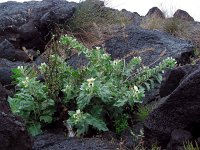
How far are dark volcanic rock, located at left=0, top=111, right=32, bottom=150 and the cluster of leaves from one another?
4.18ft

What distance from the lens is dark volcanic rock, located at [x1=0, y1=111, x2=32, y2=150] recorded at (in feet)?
14.3

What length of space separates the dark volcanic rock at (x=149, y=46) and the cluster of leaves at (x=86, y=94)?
1833 mm

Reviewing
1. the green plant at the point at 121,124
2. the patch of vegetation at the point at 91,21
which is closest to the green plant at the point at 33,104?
the green plant at the point at 121,124

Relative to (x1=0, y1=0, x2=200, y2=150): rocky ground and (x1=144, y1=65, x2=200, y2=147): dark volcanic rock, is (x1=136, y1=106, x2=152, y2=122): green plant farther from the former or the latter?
(x1=144, y1=65, x2=200, y2=147): dark volcanic rock

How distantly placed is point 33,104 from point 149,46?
3.54m

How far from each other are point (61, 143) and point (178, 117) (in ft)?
4.12

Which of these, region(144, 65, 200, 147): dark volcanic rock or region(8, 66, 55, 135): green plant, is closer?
Answer: region(144, 65, 200, 147): dark volcanic rock

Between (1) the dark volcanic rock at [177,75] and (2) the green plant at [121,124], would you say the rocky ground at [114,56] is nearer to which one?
(1) the dark volcanic rock at [177,75]

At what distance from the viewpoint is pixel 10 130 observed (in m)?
4.41

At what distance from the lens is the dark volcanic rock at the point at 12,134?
4.37 metres

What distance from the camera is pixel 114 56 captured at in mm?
9109

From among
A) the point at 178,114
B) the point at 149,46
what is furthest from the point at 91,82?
the point at 149,46

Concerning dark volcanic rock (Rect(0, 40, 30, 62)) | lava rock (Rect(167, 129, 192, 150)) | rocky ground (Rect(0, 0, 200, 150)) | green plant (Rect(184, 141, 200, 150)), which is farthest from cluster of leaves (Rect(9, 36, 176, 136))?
dark volcanic rock (Rect(0, 40, 30, 62))

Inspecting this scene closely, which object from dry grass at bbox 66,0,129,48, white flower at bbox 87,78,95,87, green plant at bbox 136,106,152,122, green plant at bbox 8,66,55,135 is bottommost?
green plant at bbox 136,106,152,122
